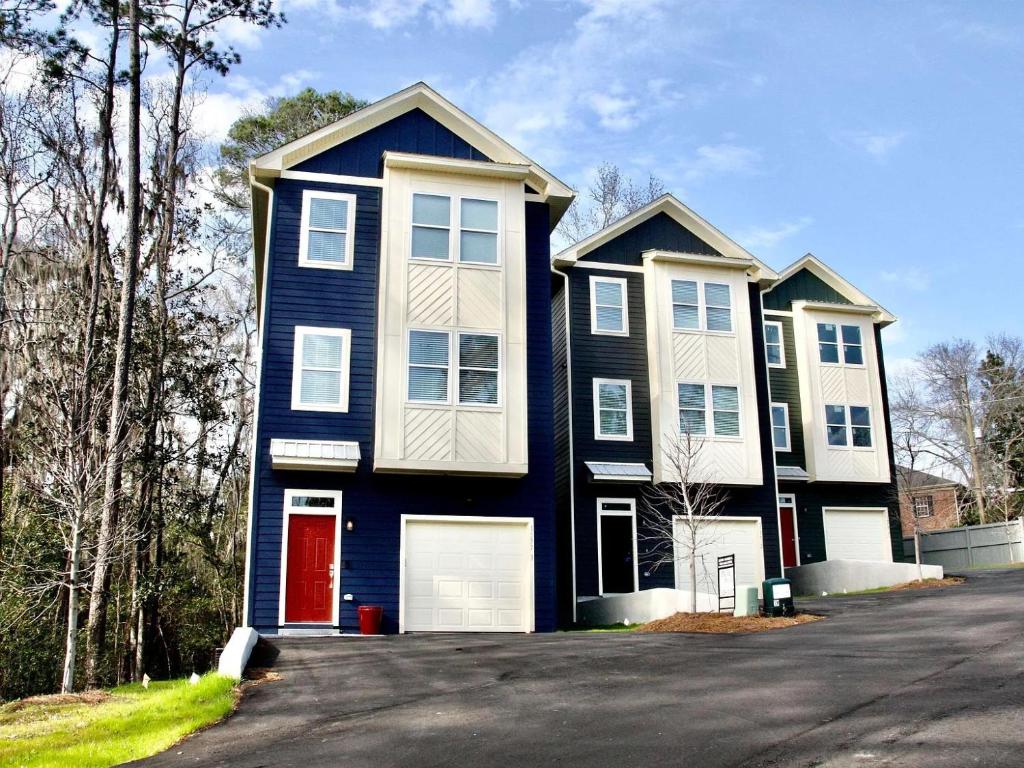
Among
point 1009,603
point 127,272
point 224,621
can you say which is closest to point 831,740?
point 1009,603

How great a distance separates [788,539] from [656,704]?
18.4 m

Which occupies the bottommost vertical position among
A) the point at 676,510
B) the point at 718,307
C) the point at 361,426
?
the point at 676,510

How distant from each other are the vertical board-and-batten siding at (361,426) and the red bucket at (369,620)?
240 millimetres

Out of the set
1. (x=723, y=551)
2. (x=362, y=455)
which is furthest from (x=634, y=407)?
(x=362, y=455)

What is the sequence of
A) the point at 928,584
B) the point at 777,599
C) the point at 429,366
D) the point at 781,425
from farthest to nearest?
1. the point at 781,425
2. the point at 928,584
3. the point at 429,366
4. the point at 777,599

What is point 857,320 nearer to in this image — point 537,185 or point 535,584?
point 537,185

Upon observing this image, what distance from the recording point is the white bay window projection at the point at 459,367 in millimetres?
18344

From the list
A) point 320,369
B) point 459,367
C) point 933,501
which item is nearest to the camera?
point 320,369

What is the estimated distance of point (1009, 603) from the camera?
1569 cm

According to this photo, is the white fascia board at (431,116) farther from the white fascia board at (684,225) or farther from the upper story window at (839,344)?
the upper story window at (839,344)

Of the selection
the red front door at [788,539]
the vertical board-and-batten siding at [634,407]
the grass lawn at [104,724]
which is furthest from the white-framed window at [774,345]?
the grass lawn at [104,724]

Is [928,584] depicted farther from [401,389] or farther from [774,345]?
[401,389]

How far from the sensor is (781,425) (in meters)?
26.9

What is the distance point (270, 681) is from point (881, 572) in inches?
671
